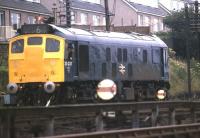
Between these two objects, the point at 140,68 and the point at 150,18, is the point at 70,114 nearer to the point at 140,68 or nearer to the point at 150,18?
the point at 140,68

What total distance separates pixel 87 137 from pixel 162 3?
251 feet

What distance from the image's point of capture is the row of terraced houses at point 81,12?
172 feet

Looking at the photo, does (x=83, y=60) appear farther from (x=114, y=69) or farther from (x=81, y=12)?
(x=81, y=12)

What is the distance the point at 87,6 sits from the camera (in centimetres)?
6844

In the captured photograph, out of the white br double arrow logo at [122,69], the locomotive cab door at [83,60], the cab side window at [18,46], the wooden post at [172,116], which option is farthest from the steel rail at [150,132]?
the white br double arrow logo at [122,69]

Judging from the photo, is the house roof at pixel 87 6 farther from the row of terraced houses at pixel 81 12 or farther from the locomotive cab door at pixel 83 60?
the locomotive cab door at pixel 83 60

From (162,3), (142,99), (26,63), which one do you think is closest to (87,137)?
(26,63)

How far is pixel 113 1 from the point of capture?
7631 centimetres

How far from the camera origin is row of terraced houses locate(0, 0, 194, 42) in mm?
52438

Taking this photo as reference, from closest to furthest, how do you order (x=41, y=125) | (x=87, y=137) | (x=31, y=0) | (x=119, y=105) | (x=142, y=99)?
(x=87, y=137) → (x=41, y=125) → (x=119, y=105) → (x=142, y=99) → (x=31, y=0)

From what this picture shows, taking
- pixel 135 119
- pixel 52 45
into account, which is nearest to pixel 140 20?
pixel 52 45

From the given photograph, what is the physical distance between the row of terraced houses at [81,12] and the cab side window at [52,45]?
17932 millimetres

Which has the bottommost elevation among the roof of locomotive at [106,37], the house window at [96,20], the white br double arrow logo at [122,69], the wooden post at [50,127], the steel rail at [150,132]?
the steel rail at [150,132]

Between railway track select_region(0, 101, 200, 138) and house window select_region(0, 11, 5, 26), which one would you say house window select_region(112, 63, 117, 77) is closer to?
railway track select_region(0, 101, 200, 138)
